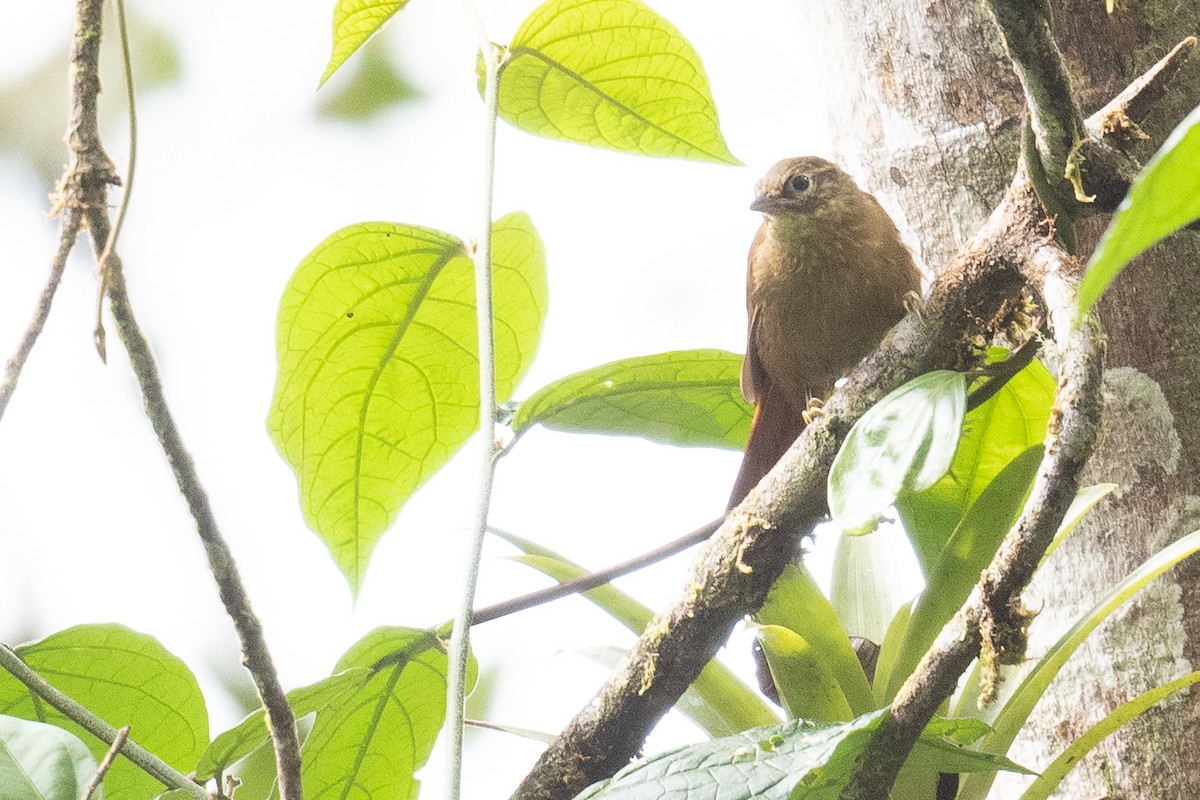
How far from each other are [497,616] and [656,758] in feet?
1.32

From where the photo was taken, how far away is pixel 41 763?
916 millimetres

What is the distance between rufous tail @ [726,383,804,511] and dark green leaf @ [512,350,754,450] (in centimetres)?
7

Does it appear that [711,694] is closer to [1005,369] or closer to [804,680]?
[804,680]

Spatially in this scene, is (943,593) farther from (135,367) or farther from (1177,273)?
(135,367)

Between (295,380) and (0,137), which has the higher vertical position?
(0,137)

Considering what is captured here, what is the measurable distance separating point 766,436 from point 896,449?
0.69 m

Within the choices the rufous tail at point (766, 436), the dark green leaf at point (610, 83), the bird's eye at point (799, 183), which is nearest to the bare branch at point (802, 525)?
the rufous tail at point (766, 436)

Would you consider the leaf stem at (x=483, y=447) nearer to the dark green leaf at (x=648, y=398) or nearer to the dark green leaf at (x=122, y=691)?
the dark green leaf at (x=648, y=398)

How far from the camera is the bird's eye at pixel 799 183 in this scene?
72.4 inches

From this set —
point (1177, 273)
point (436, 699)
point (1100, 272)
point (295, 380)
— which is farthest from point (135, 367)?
point (1177, 273)

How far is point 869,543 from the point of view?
141 cm

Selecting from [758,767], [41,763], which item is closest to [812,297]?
[758,767]

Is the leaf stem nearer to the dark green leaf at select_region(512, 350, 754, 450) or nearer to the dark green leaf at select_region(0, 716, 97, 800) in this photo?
the dark green leaf at select_region(512, 350, 754, 450)

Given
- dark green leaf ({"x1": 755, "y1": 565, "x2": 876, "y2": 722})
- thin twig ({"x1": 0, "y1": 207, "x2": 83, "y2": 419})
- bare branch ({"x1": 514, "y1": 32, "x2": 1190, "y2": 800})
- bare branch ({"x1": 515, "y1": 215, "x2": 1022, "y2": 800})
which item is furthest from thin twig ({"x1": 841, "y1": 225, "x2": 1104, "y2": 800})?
thin twig ({"x1": 0, "y1": 207, "x2": 83, "y2": 419})
